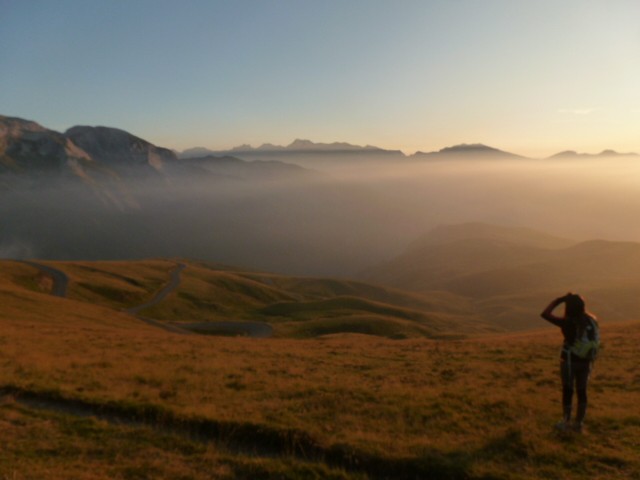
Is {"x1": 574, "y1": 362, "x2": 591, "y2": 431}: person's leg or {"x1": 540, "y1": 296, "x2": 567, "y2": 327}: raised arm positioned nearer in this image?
{"x1": 574, "y1": 362, "x2": 591, "y2": 431}: person's leg

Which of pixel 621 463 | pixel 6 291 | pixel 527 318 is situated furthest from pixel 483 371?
pixel 527 318

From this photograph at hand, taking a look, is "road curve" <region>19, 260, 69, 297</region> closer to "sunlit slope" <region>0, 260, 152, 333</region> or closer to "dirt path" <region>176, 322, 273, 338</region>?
"sunlit slope" <region>0, 260, 152, 333</region>

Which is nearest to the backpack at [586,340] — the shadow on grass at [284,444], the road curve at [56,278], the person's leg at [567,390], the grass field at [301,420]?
the person's leg at [567,390]

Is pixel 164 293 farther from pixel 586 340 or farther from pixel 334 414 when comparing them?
pixel 586 340

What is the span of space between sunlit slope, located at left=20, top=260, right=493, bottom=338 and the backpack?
62.1 metres

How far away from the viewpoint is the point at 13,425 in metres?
12.1

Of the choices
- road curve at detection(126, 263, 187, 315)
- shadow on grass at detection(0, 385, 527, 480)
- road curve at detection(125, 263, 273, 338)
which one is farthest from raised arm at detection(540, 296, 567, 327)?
road curve at detection(126, 263, 187, 315)

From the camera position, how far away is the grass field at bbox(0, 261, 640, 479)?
9773 mm

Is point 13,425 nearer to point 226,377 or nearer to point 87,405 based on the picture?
point 87,405

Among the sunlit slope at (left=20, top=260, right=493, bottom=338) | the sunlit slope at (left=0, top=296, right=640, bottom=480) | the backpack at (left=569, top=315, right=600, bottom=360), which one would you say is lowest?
the sunlit slope at (left=20, top=260, right=493, bottom=338)

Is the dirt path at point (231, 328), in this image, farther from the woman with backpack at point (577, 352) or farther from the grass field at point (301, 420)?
the woman with backpack at point (577, 352)

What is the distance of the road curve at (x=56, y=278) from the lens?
80656mm

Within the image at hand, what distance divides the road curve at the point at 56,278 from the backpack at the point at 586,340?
84.4 m

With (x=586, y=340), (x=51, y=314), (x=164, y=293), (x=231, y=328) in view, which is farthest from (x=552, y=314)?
(x=164, y=293)
